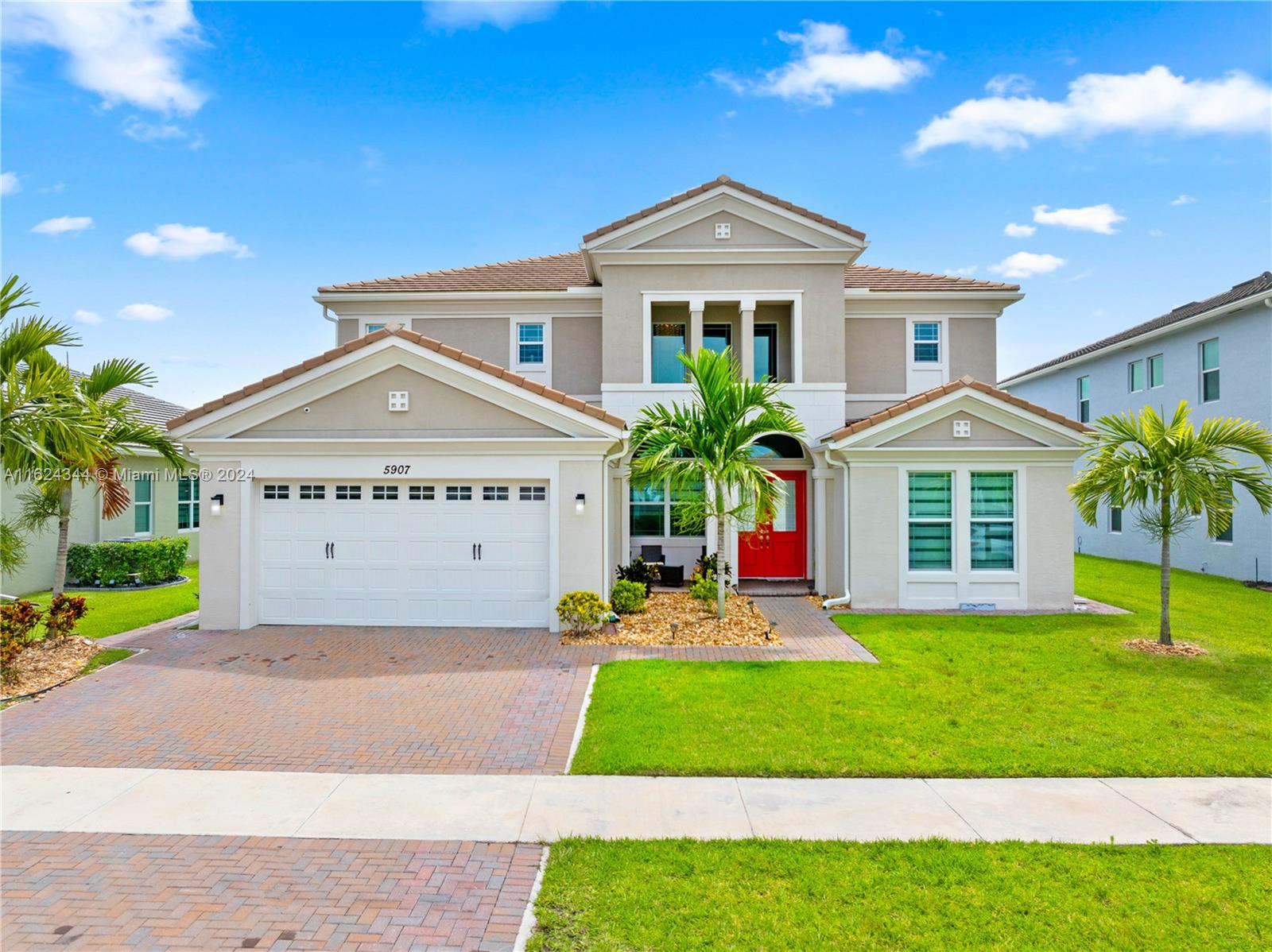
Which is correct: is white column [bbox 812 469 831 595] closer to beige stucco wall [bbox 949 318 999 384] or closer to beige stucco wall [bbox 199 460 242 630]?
beige stucco wall [bbox 949 318 999 384]

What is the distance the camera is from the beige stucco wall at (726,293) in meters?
14.9

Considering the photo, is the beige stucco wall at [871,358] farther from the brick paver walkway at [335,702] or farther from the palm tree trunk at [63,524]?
the palm tree trunk at [63,524]

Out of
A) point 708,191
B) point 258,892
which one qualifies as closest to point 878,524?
point 708,191

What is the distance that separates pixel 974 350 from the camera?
54.0 feet

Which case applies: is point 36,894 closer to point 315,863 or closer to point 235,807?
point 235,807

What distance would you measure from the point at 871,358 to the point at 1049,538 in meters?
5.89

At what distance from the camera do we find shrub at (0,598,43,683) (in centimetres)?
844

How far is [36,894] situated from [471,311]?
46.3ft

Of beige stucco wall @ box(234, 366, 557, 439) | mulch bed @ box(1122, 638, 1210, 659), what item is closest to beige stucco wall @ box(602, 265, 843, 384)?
beige stucco wall @ box(234, 366, 557, 439)

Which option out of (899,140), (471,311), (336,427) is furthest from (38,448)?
(899,140)

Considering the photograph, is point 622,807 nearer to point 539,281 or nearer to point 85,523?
point 539,281

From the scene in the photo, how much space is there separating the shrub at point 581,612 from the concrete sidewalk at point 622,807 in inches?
188

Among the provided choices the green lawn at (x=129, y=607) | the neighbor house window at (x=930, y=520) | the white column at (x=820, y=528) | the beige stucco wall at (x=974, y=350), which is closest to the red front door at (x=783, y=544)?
the white column at (x=820, y=528)

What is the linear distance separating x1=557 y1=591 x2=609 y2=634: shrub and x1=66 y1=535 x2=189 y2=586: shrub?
12443 mm
